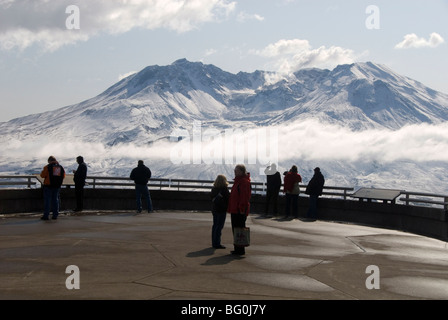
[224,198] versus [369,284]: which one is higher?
[224,198]

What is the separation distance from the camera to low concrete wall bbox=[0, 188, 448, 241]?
20.5 meters

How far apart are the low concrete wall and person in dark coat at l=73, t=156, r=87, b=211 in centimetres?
137

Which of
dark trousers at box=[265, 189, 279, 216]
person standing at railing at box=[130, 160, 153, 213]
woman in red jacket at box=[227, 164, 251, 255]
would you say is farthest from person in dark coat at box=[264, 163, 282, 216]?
woman in red jacket at box=[227, 164, 251, 255]

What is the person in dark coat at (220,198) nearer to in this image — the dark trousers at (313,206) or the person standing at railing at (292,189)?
the person standing at railing at (292,189)

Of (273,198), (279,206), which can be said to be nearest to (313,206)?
(273,198)

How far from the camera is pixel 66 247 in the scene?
1304cm

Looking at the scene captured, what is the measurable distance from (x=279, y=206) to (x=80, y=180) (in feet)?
26.1

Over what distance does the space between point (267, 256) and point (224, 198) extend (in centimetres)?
162

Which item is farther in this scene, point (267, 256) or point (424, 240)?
point (424, 240)

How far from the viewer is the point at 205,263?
1162cm

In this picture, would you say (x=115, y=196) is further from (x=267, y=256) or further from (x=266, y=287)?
(x=266, y=287)

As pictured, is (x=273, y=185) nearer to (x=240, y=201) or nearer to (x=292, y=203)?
(x=292, y=203)
